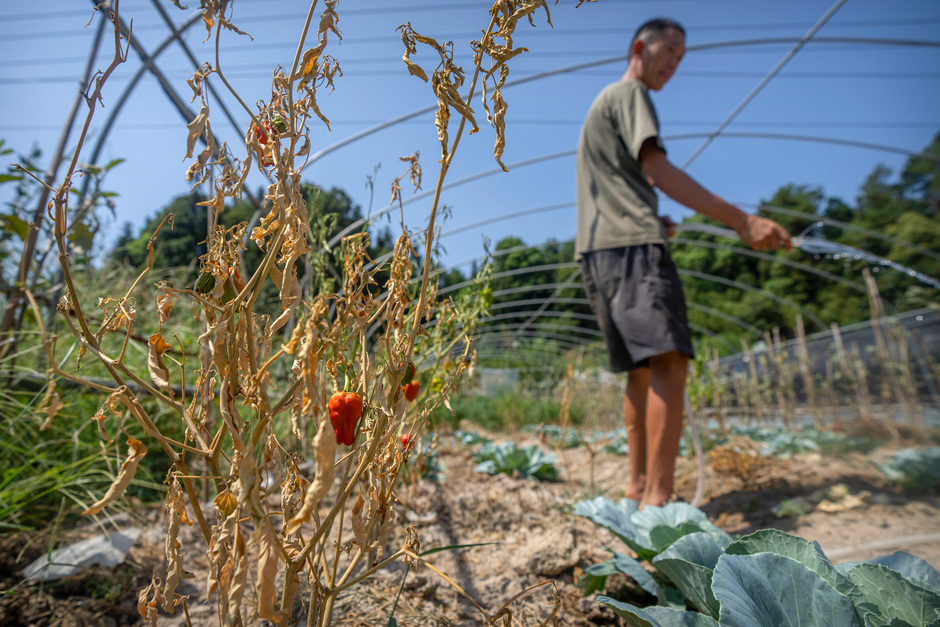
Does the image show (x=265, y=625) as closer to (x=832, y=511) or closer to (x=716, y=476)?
(x=832, y=511)

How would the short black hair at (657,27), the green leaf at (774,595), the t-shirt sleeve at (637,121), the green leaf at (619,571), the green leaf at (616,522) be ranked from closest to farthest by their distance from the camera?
the green leaf at (774,595) < the green leaf at (619,571) < the green leaf at (616,522) < the t-shirt sleeve at (637,121) < the short black hair at (657,27)

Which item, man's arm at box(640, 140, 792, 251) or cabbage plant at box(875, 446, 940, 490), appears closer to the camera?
man's arm at box(640, 140, 792, 251)

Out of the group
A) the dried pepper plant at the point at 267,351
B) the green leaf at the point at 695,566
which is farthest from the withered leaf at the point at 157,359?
the green leaf at the point at 695,566

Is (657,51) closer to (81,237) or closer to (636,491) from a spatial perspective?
(636,491)

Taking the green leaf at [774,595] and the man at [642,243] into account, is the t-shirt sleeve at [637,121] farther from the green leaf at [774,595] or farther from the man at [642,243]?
the green leaf at [774,595]

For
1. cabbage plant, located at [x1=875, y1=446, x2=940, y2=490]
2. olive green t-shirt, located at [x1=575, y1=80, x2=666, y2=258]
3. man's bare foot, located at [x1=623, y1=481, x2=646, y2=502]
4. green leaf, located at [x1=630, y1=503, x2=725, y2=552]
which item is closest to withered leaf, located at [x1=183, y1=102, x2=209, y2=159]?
green leaf, located at [x1=630, y1=503, x2=725, y2=552]

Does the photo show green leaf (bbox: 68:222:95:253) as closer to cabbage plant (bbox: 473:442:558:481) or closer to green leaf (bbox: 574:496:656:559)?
green leaf (bbox: 574:496:656:559)

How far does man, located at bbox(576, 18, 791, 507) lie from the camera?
173 centimetres

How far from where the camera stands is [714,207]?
1.81 meters

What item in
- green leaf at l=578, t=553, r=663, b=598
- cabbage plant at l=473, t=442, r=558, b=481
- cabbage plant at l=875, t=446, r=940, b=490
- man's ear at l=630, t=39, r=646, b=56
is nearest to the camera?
green leaf at l=578, t=553, r=663, b=598

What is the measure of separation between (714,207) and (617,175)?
44cm

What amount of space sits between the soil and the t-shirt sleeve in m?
1.50

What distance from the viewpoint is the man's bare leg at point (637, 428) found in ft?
6.44

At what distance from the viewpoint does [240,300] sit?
500mm
